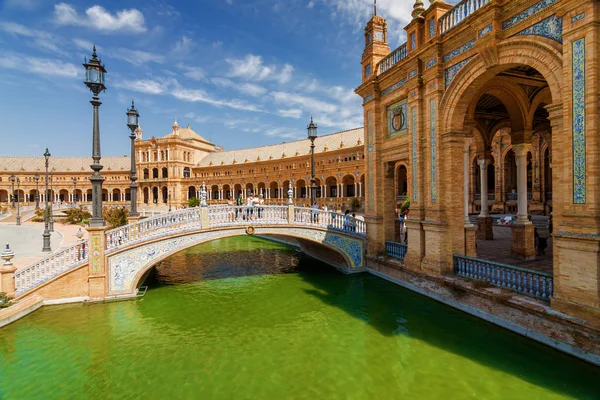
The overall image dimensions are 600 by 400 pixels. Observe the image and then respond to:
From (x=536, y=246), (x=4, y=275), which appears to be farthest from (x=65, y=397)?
(x=536, y=246)

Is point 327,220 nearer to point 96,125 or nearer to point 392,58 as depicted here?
point 392,58

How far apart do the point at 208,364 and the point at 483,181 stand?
1448 centimetres

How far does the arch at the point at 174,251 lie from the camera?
1077cm

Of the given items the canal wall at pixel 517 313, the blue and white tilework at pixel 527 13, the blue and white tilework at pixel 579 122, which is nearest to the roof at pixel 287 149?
the canal wall at pixel 517 313

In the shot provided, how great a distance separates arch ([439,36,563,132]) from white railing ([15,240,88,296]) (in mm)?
12127

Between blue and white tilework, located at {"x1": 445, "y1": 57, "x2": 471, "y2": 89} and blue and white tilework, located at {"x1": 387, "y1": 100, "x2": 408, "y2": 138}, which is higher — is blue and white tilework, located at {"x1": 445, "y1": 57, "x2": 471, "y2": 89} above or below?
above

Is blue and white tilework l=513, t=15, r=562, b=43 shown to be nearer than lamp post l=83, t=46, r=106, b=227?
Yes

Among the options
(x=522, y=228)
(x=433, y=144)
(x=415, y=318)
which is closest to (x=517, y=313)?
(x=415, y=318)

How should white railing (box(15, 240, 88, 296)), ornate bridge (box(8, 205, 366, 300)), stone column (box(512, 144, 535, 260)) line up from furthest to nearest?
1. stone column (box(512, 144, 535, 260))
2. ornate bridge (box(8, 205, 366, 300))
3. white railing (box(15, 240, 88, 296))

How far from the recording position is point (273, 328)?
28.1 feet

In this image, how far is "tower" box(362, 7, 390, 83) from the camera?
13.4 meters

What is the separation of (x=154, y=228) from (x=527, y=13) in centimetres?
1226

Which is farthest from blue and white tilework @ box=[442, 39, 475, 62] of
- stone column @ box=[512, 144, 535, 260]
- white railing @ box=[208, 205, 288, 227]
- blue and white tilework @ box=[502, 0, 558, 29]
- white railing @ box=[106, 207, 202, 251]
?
white railing @ box=[106, 207, 202, 251]

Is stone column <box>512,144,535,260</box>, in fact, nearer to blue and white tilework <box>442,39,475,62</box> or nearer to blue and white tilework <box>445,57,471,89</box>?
blue and white tilework <box>445,57,471,89</box>
